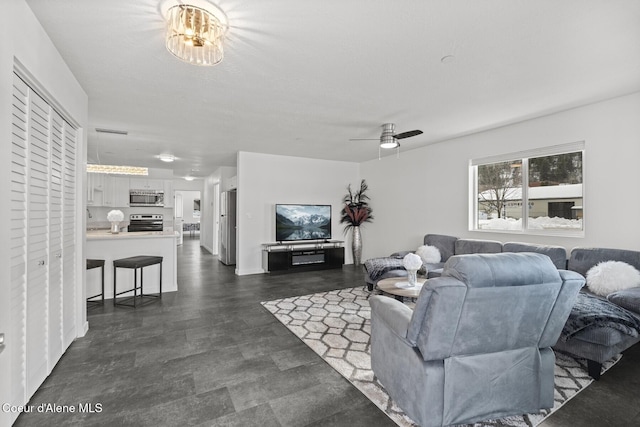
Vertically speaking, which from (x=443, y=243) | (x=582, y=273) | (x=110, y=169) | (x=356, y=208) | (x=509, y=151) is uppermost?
(x=509, y=151)

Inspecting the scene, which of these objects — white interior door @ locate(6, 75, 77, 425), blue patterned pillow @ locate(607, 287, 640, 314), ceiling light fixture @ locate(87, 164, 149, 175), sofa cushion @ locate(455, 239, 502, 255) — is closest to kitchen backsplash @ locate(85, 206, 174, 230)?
ceiling light fixture @ locate(87, 164, 149, 175)

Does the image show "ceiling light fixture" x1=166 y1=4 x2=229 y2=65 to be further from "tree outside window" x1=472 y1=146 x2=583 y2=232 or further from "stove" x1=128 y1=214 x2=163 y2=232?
"stove" x1=128 y1=214 x2=163 y2=232

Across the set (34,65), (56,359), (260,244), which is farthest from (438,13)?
(260,244)

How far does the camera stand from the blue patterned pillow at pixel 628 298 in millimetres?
2463

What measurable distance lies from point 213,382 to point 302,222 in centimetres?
452

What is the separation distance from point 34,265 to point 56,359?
38.5 inches

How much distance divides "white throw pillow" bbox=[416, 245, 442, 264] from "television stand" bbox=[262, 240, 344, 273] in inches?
88.3

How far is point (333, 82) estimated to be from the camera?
2.90 meters

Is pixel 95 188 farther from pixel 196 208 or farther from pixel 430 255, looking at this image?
pixel 196 208

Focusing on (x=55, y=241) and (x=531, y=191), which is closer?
(x=55, y=241)

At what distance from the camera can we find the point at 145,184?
8.08 m

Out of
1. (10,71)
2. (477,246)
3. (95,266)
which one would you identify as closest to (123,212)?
(95,266)

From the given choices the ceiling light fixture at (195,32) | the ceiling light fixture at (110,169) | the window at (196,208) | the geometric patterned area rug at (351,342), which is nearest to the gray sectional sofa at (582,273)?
the geometric patterned area rug at (351,342)

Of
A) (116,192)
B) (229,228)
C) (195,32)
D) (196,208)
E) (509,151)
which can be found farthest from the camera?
(196,208)
